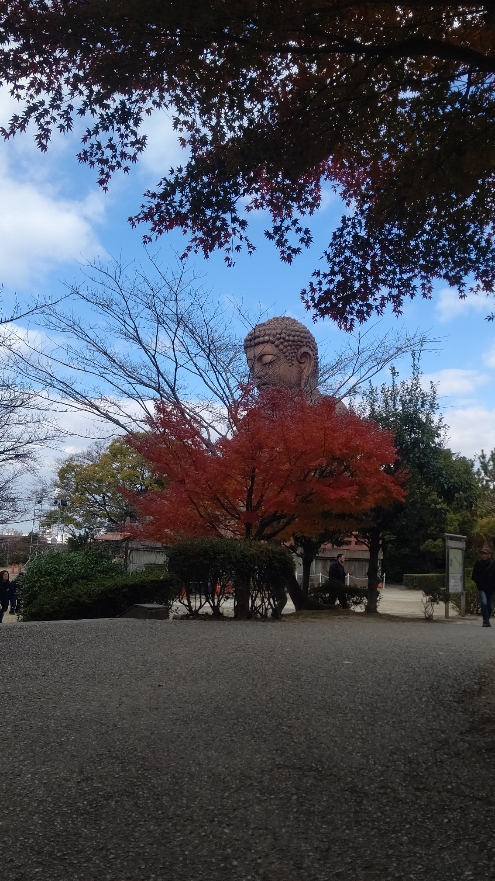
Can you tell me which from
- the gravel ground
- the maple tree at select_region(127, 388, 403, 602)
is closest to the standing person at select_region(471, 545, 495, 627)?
the maple tree at select_region(127, 388, 403, 602)

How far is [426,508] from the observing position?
59.7 feet

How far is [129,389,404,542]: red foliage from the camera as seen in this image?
11.8m

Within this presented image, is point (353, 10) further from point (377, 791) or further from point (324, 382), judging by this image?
point (324, 382)

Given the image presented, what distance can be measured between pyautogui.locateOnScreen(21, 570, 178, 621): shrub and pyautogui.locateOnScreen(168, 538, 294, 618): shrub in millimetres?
345

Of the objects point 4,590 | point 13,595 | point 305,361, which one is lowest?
point 13,595

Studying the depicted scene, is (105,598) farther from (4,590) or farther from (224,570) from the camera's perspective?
(4,590)

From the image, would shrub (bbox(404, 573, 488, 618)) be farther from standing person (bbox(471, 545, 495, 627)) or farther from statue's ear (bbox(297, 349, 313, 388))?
statue's ear (bbox(297, 349, 313, 388))

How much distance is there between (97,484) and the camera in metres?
39.0

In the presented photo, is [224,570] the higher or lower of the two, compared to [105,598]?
higher

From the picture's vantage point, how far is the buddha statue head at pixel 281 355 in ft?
78.0

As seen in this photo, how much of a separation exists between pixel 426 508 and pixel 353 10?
14.3 m

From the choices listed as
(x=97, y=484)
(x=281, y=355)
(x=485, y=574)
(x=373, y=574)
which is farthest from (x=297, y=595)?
(x=97, y=484)

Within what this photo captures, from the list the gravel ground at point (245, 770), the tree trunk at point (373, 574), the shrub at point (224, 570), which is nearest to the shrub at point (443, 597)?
the tree trunk at point (373, 574)

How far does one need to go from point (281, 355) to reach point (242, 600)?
13.1 meters
